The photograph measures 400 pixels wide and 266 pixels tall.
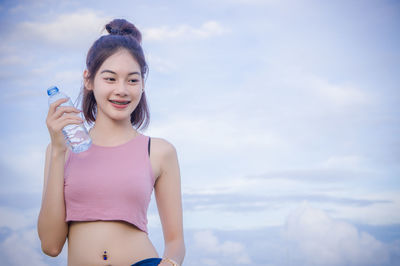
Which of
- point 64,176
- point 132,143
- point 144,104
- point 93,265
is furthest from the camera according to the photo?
point 144,104

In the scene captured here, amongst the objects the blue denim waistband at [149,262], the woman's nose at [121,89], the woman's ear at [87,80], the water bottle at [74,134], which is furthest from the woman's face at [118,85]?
the blue denim waistband at [149,262]

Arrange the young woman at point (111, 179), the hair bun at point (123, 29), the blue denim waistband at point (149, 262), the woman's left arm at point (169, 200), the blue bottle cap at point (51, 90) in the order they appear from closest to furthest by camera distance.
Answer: the blue denim waistband at point (149, 262)
the young woman at point (111, 179)
the blue bottle cap at point (51, 90)
the woman's left arm at point (169, 200)
the hair bun at point (123, 29)

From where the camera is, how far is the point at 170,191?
4.54 metres

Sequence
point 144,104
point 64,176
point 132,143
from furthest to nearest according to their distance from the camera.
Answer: point 144,104
point 132,143
point 64,176

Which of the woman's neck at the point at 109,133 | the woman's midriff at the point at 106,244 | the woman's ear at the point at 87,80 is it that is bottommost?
the woman's midriff at the point at 106,244

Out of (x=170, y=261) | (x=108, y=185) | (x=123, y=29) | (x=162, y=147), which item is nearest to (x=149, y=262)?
(x=170, y=261)

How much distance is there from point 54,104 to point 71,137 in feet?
Answer: 1.32

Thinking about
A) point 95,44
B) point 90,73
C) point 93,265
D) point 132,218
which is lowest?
point 93,265

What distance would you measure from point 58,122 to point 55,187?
1.84ft

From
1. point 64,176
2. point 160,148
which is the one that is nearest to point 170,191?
point 160,148

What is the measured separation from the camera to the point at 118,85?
426cm

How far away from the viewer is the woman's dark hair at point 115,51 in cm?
437

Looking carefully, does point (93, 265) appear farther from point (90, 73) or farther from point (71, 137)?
point (90, 73)

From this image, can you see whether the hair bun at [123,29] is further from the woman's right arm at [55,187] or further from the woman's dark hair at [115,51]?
the woman's right arm at [55,187]
